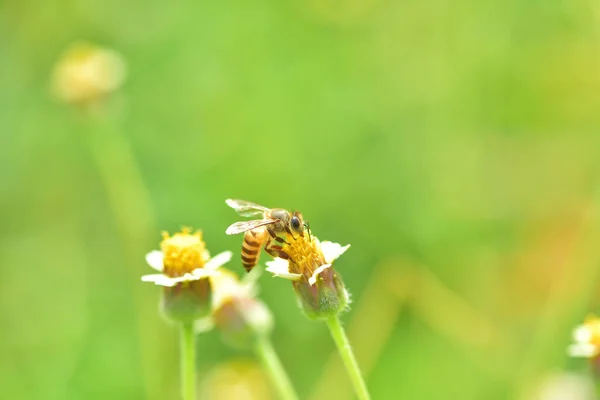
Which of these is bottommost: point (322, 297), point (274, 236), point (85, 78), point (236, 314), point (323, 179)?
point (322, 297)

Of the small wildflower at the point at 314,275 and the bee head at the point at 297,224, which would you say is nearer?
the small wildflower at the point at 314,275

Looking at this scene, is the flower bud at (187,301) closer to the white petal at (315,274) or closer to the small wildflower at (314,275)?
the small wildflower at (314,275)

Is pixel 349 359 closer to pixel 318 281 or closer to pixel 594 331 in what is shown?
pixel 318 281

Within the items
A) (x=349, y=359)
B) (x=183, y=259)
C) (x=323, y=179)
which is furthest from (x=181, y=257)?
(x=323, y=179)

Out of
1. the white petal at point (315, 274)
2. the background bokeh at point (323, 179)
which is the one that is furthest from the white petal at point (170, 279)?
the background bokeh at point (323, 179)

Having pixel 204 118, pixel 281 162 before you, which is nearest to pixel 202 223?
pixel 281 162

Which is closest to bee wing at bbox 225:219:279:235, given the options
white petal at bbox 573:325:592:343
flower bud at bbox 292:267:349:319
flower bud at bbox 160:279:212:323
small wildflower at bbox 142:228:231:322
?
small wildflower at bbox 142:228:231:322

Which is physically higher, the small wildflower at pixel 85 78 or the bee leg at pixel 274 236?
the small wildflower at pixel 85 78
